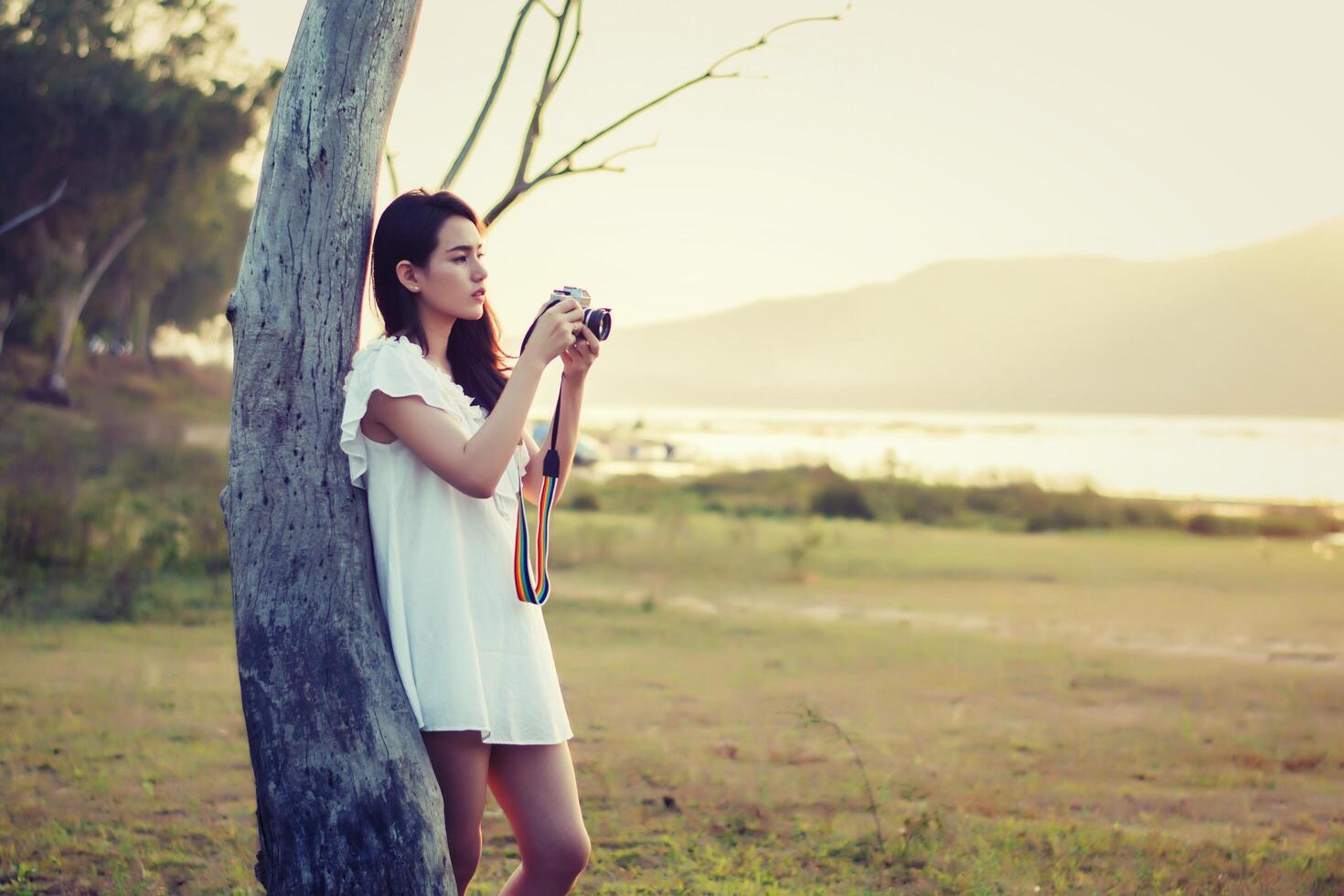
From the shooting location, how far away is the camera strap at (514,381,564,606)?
2471 mm

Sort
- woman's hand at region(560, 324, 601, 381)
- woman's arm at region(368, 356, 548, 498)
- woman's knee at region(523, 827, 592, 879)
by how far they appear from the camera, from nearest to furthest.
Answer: woman's arm at region(368, 356, 548, 498) → woman's knee at region(523, 827, 592, 879) → woman's hand at region(560, 324, 601, 381)

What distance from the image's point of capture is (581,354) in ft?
8.46

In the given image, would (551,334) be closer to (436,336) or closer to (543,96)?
(436,336)

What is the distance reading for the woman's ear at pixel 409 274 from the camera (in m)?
2.55

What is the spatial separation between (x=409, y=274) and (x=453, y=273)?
10 centimetres

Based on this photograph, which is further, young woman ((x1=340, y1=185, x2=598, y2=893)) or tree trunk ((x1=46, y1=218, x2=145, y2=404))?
tree trunk ((x1=46, y1=218, x2=145, y2=404))

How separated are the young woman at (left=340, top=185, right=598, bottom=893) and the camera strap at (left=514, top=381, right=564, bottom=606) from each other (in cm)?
3

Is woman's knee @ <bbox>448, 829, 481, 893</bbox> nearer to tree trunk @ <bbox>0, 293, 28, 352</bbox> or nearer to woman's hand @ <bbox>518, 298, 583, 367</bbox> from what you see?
woman's hand @ <bbox>518, 298, 583, 367</bbox>

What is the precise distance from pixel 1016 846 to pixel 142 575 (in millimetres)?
8227

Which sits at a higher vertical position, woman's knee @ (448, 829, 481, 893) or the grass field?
woman's knee @ (448, 829, 481, 893)

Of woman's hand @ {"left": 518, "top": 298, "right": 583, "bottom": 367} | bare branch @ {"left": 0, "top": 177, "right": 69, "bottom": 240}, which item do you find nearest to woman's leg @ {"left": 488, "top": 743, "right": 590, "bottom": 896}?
woman's hand @ {"left": 518, "top": 298, "right": 583, "bottom": 367}

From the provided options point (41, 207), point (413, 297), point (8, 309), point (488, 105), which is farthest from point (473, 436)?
point (8, 309)

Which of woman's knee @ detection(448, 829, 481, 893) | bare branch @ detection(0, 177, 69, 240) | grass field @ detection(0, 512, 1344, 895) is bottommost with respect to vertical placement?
grass field @ detection(0, 512, 1344, 895)

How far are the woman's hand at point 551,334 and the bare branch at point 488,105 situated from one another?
1.07m
